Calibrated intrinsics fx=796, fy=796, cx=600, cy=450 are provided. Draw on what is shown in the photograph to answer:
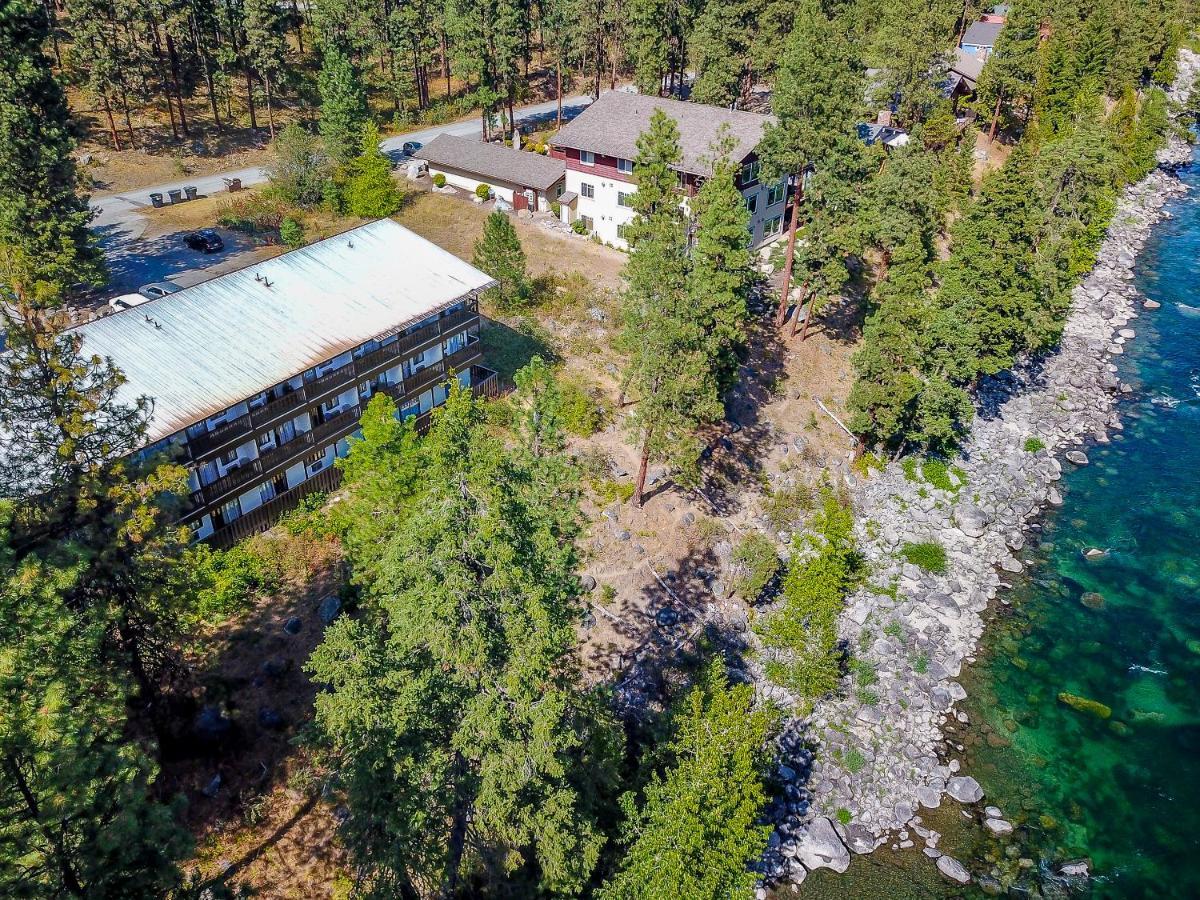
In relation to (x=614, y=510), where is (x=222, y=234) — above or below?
above

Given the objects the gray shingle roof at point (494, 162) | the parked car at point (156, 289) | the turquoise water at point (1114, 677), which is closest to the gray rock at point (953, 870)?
the turquoise water at point (1114, 677)

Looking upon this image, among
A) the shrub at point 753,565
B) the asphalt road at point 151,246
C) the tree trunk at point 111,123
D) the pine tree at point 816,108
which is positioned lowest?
the shrub at point 753,565

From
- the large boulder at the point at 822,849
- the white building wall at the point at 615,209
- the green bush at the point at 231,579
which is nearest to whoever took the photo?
the large boulder at the point at 822,849

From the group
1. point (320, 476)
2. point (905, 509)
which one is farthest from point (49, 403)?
point (905, 509)

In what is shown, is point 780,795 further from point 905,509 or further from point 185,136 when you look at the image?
point 185,136

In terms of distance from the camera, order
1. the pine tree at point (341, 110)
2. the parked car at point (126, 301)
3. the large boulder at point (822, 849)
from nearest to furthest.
A: the large boulder at point (822, 849) → the parked car at point (126, 301) → the pine tree at point (341, 110)

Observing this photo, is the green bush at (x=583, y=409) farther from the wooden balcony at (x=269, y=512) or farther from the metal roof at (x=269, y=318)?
the wooden balcony at (x=269, y=512)

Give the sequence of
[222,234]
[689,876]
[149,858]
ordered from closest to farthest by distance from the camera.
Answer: [149,858], [689,876], [222,234]
